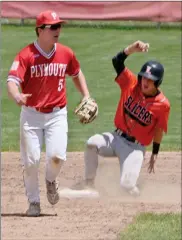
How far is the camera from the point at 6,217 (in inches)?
348

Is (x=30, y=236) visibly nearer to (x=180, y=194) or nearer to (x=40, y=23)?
(x=40, y=23)

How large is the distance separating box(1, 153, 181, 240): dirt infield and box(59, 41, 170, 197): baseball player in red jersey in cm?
43

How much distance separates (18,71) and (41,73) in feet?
0.79

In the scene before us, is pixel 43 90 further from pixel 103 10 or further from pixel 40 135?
pixel 103 10

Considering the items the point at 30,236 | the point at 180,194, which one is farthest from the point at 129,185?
the point at 30,236

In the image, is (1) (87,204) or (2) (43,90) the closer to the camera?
(2) (43,90)

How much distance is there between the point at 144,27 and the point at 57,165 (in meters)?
15.4

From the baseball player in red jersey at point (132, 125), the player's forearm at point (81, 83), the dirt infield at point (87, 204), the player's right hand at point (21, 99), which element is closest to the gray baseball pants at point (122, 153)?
the baseball player in red jersey at point (132, 125)

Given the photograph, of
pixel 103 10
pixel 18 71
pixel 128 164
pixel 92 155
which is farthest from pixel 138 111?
pixel 103 10

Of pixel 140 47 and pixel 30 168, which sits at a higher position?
pixel 140 47

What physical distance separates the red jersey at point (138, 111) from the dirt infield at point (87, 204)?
85 centimetres

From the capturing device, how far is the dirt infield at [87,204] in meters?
8.23

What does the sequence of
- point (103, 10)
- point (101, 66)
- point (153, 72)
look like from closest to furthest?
point (153, 72)
point (101, 66)
point (103, 10)

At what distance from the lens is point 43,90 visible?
335 inches
